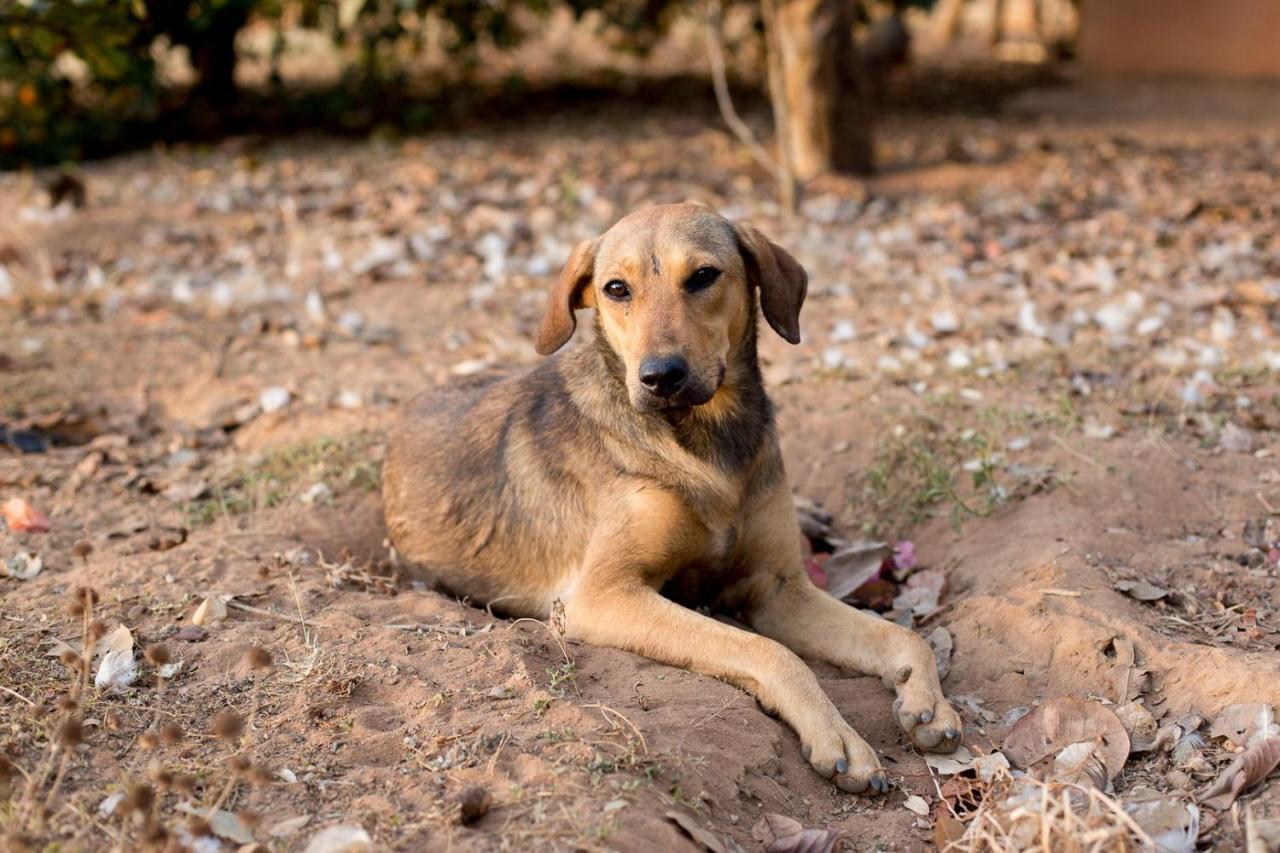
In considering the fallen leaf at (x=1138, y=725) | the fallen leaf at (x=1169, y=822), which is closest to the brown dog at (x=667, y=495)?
the fallen leaf at (x=1138, y=725)

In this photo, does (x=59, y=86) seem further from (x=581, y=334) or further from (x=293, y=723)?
(x=293, y=723)

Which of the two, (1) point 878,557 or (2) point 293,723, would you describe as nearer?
(2) point 293,723

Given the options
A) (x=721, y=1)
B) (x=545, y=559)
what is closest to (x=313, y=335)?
(x=545, y=559)

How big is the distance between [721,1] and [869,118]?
3443 millimetres

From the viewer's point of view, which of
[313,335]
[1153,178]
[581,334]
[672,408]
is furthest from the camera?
[1153,178]

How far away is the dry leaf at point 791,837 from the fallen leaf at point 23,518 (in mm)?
3528

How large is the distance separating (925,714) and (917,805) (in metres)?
0.40

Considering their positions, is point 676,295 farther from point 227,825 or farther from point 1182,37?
point 1182,37

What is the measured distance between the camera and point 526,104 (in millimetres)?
14430

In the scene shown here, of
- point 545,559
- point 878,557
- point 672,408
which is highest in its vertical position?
point 672,408

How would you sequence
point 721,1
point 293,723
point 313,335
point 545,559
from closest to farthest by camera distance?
point 293,723 → point 545,559 → point 313,335 → point 721,1

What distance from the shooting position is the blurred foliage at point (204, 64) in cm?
1166

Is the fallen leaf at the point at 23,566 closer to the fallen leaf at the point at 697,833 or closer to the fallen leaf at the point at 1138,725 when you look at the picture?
the fallen leaf at the point at 697,833

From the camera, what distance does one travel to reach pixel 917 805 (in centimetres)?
401
